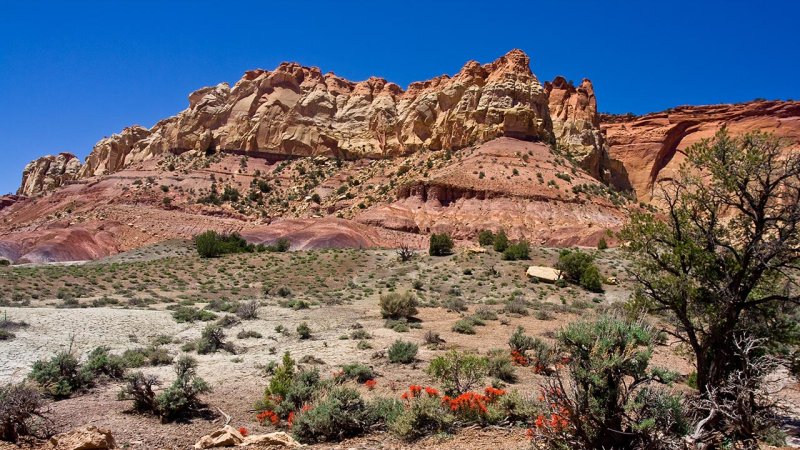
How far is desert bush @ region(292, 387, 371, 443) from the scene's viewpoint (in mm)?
8273

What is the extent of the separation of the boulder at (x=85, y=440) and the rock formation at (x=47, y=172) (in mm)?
132682

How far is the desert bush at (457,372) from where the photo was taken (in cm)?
1019

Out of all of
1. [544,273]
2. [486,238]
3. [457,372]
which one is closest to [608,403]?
[457,372]

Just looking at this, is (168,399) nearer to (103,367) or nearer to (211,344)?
(103,367)

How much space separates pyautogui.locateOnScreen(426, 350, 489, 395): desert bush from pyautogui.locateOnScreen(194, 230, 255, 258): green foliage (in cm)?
3525

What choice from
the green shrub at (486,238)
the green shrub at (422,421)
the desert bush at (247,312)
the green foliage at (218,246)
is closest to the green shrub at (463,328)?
the desert bush at (247,312)

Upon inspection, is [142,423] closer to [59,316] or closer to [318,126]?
[59,316]

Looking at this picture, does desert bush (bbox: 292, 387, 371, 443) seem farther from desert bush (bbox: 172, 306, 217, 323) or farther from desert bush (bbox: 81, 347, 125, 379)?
desert bush (bbox: 172, 306, 217, 323)

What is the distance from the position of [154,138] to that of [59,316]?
90308 millimetres

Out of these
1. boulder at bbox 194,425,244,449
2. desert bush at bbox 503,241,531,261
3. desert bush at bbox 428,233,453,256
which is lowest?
boulder at bbox 194,425,244,449

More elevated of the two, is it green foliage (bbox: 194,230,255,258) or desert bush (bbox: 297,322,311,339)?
green foliage (bbox: 194,230,255,258)

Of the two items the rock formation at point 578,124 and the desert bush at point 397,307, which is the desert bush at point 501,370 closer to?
the desert bush at point 397,307

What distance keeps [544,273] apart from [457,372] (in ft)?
76.0

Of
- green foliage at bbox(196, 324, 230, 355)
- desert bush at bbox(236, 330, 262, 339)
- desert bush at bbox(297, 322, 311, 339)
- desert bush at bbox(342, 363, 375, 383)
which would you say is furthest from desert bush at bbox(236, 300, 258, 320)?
desert bush at bbox(342, 363, 375, 383)
